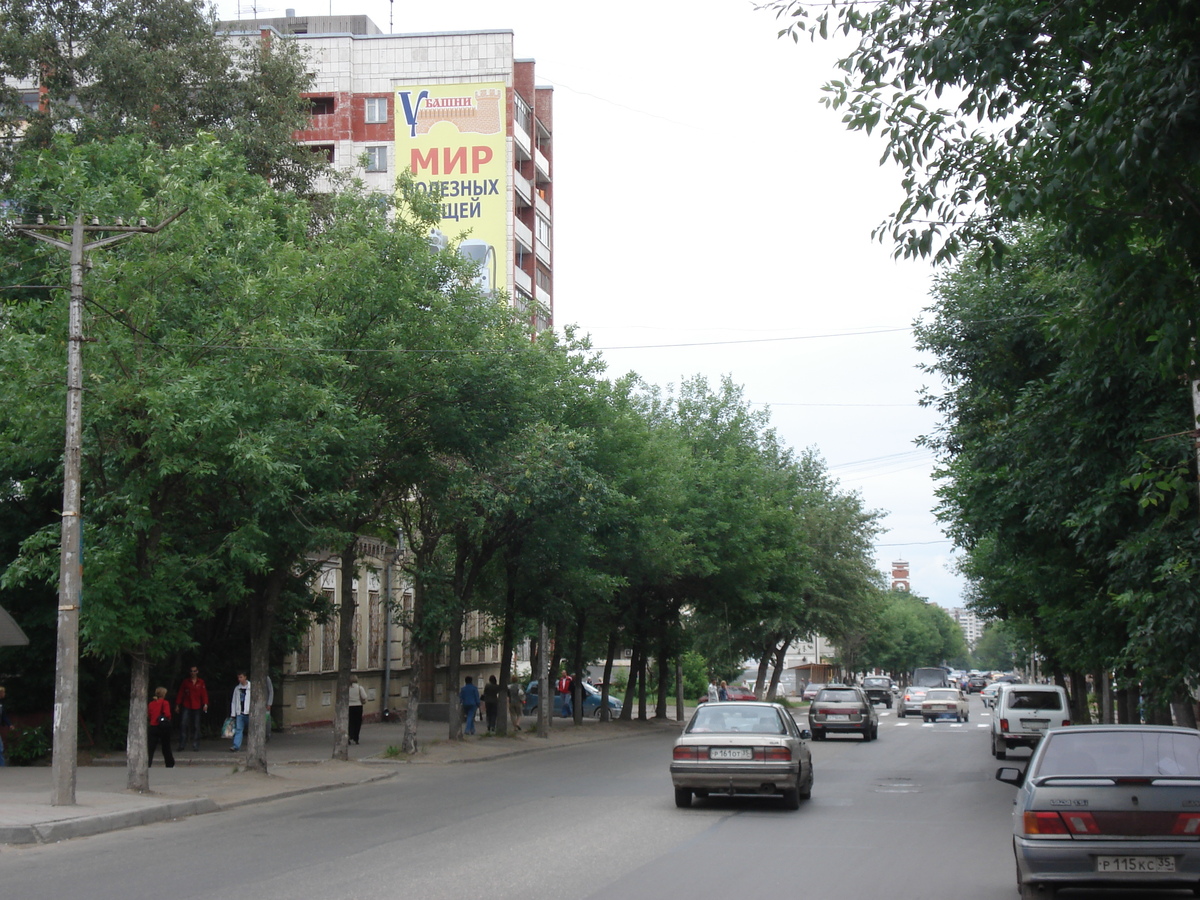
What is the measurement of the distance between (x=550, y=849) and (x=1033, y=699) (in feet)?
64.9

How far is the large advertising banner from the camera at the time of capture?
57125 mm

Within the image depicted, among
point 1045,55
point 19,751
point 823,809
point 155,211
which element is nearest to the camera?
point 1045,55

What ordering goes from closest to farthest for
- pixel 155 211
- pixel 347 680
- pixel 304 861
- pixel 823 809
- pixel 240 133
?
pixel 304 861, pixel 823 809, pixel 155 211, pixel 347 680, pixel 240 133

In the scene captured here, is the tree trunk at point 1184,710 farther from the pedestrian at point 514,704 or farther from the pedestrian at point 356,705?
the pedestrian at point 514,704

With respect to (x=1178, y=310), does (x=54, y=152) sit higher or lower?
higher

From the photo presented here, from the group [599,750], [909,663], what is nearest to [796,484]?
[599,750]

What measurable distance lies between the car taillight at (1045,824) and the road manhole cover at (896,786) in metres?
11.3

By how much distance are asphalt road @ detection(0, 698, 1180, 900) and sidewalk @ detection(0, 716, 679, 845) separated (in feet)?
1.60

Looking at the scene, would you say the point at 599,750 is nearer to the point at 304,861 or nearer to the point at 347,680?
the point at 347,680

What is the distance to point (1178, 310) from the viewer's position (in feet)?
31.2

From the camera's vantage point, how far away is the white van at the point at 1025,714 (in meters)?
27.7

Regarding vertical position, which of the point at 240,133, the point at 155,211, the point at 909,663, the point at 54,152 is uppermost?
→ the point at 240,133

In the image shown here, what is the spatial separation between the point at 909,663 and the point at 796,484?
112476mm

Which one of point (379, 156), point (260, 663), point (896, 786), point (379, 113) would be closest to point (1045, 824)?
point (896, 786)
